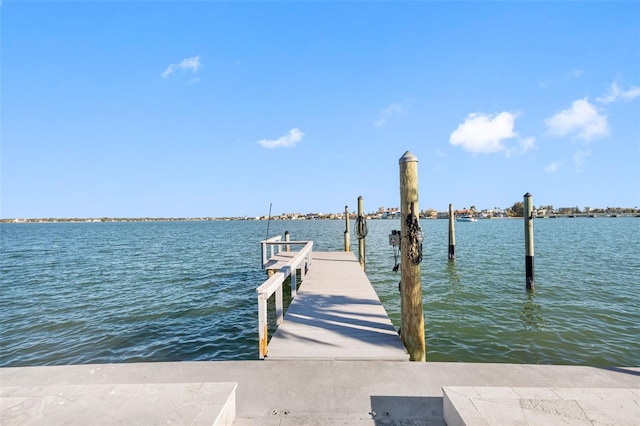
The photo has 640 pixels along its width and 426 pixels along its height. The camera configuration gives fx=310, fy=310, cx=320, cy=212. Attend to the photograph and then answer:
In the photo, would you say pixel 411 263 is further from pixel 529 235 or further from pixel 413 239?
pixel 529 235

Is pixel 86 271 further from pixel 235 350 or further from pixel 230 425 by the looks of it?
pixel 230 425

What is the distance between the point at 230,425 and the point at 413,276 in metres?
3.40

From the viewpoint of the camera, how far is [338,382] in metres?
3.80

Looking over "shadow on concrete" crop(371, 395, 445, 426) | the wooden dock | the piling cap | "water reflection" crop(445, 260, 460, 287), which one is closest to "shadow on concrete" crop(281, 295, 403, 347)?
the wooden dock

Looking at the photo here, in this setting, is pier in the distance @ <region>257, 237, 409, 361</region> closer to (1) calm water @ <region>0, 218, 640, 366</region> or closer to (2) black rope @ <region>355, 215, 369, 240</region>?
(1) calm water @ <region>0, 218, 640, 366</region>

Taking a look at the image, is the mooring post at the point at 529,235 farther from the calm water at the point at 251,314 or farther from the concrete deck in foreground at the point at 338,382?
the concrete deck in foreground at the point at 338,382

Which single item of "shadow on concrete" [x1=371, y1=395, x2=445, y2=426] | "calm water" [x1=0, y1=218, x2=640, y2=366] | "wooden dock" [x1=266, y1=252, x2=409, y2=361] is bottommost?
"calm water" [x1=0, y1=218, x2=640, y2=366]

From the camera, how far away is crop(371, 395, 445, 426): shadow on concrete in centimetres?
306

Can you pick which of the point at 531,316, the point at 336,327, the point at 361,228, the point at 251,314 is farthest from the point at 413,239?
the point at 361,228

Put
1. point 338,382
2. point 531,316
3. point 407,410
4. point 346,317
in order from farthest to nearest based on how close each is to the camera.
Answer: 1. point 531,316
2. point 346,317
3. point 338,382
4. point 407,410

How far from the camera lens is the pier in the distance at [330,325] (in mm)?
4777

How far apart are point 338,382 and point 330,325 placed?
2237 millimetres

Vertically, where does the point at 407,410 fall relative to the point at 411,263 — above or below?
below

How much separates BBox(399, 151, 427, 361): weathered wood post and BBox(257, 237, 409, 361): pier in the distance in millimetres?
273
